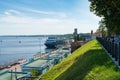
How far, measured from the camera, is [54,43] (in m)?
124

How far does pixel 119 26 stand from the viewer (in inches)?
936

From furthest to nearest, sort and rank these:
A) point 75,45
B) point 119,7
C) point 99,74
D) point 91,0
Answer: point 75,45 → point 91,0 → point 119,7 → point 99,74

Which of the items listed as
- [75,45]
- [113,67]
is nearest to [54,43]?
[75,45]

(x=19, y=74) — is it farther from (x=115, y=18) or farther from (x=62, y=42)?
(x=62, y=42)

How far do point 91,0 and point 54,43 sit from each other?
98.2 metres

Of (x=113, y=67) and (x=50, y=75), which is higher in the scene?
(x=113, y=67)

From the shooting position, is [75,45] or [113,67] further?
[75,45]

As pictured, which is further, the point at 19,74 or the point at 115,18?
the point at 19,74

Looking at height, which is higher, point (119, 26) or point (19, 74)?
point (119, 26)

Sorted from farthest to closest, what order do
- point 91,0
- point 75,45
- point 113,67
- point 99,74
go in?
1. point 75,45
2. point 91,0
3. point 113,67
4. point 99,74

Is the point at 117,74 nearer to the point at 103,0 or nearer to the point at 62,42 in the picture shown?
the point at 103,0

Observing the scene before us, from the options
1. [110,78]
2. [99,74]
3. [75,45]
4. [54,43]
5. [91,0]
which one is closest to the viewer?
[110,78]

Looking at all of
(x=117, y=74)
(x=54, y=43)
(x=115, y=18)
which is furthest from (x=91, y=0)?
(x=54, y=43)

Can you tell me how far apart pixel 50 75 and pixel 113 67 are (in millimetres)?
12042
